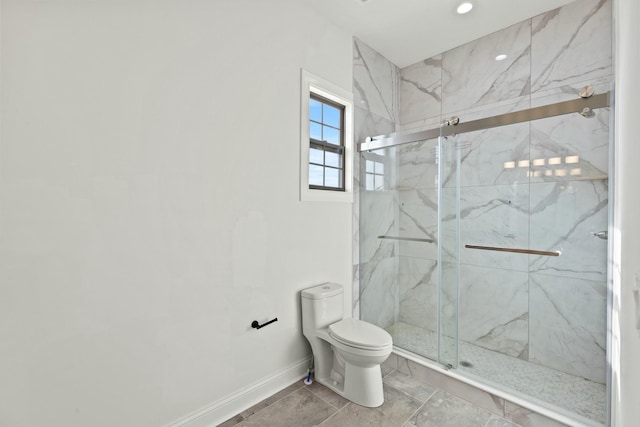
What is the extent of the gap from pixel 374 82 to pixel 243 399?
9.35 ft

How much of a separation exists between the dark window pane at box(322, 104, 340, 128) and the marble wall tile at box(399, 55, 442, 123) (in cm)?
96

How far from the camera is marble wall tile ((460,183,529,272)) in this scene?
2217mm

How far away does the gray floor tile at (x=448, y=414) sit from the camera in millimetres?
1706

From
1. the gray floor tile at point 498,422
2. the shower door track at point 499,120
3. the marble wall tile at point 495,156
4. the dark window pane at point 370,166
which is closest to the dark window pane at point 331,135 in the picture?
the shower door track at point 499,120

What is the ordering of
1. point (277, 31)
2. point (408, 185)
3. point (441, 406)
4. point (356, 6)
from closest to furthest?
point (441, 406) → point (277, 31) → point (356, 6) → point (408, 185)

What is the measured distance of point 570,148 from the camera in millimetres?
2031

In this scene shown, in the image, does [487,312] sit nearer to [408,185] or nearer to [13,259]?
[408,185]

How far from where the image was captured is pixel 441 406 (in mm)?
1857

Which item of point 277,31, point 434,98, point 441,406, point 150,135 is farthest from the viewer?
point 434,98

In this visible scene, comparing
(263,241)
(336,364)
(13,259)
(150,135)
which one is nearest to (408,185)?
(263,241)

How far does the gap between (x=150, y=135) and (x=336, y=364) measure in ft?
6.15

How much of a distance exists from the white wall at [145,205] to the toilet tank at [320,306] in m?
0.09

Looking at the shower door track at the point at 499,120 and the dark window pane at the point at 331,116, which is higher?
the dark window pane at the point at 331,116

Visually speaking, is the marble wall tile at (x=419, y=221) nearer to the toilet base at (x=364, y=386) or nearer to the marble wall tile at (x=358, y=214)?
the marble wall tile at (x=358, y=214)
